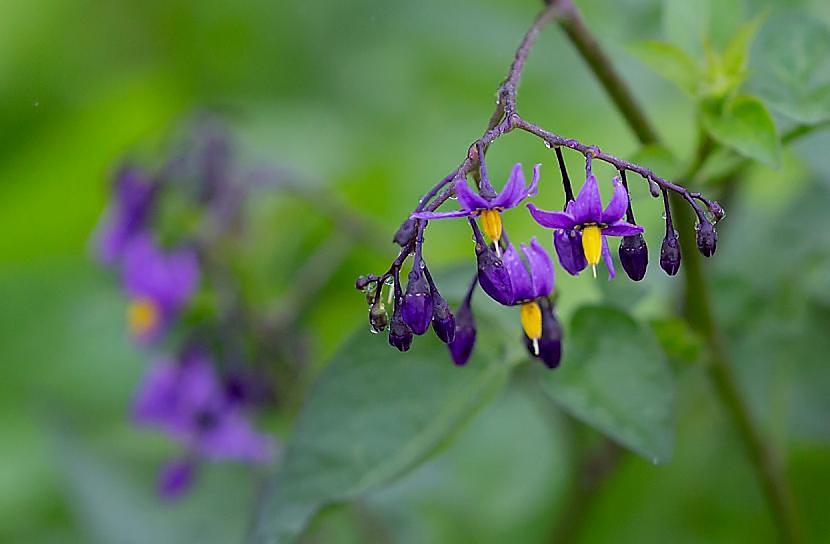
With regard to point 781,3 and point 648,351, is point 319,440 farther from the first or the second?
point 781,3

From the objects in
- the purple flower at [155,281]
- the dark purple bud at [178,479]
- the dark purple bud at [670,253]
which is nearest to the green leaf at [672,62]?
the dark purple bud at [670,253]

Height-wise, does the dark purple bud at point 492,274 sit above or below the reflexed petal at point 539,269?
above

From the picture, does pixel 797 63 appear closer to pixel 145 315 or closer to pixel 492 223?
pixel 492 223

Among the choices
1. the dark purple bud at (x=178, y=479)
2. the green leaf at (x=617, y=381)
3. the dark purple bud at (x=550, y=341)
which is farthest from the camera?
the dark purple bud at (x=178, y=479)

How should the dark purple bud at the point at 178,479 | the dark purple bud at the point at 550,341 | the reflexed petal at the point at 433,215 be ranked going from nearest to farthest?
the reflexed petal at the point at 433,215 < the dark purple bud at the point at 550,341 < the dark purple bud at the point at 178,479

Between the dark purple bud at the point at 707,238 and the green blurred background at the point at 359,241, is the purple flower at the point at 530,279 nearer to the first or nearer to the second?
the dark purple bud at the point at 707,238

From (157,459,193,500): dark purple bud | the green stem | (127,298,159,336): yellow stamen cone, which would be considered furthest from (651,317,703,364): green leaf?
(127,298,159,336): yellow stamen cone

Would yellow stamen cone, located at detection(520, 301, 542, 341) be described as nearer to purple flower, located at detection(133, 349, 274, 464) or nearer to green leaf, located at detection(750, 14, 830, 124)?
green leaf, located at detection(750, 14, 830, 124)

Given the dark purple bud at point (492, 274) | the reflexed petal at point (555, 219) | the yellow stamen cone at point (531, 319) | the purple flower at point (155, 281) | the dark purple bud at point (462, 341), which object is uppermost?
the reflexed petal at point (555, 219)
